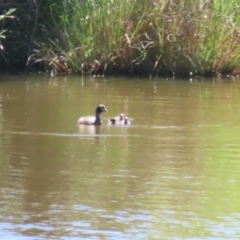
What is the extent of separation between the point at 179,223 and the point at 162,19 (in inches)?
457

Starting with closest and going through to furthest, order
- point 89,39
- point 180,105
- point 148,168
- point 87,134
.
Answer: point 148,168
point 87,134
point 180,105
point 89,39

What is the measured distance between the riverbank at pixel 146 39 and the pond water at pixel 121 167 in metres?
3.22

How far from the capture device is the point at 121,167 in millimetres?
8836

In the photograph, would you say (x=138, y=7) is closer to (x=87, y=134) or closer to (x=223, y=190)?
(x=87, y=134)

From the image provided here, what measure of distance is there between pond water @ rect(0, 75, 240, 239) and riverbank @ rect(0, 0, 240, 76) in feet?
10.6

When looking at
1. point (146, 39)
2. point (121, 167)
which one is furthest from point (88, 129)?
point (146, 39)

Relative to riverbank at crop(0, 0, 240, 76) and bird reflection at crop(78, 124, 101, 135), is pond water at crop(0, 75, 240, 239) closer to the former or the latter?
bird reflection at crop(78, 124, 101, 135)

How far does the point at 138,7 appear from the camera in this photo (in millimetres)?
18359

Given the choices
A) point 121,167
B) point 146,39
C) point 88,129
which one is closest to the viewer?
point 121,167

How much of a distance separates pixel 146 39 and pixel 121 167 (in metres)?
9.70

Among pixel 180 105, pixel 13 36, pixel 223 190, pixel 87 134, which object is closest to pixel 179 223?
pixel 223 190

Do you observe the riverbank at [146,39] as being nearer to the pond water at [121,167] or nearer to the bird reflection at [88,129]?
the pond water at [121,167]

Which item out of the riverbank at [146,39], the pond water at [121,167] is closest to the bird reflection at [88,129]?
the pond water at [121,167]

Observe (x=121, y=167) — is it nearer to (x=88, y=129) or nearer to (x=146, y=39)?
(x=88, y=129)
